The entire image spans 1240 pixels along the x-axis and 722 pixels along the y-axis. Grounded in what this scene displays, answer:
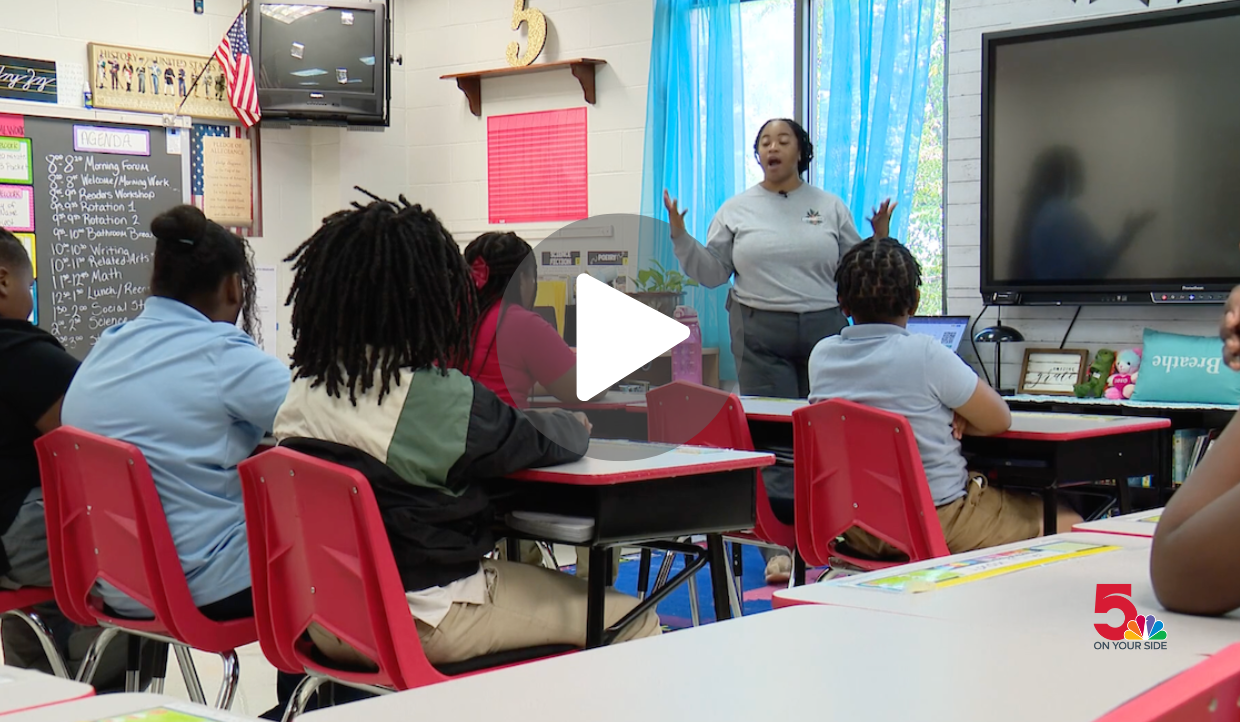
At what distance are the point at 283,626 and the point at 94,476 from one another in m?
0.53

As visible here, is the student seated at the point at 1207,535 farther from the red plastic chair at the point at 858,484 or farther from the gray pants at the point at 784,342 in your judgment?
the gray pants at the point at 784,342

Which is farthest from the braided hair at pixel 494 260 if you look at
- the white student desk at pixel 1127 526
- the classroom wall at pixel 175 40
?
the classroom wall at pixel 175 40

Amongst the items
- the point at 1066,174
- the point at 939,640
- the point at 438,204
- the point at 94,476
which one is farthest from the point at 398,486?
the point at 438,204

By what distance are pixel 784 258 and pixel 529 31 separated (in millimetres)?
2496

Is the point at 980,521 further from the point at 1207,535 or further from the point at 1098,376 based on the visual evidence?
the point at 1098,376

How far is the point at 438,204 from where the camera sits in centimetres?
668

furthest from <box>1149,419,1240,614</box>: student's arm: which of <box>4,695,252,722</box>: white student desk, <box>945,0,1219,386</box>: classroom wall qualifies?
<box>945,0,1219,386</box>: classroom wall

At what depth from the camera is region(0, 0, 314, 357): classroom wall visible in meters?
5.31

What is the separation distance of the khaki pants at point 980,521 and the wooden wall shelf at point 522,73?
3600 millimetres

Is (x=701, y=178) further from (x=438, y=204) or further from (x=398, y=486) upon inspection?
(x=398, y=486)

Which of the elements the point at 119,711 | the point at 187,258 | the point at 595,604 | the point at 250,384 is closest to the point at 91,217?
the point at 187,258

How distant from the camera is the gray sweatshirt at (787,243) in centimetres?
425

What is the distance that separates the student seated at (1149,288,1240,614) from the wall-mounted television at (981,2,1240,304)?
136 inches

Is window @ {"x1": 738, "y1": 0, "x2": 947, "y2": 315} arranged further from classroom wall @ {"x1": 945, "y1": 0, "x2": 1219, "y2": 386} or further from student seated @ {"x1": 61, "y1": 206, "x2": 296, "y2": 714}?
student seated @ {"x1": 61, "y1": 206, "x2": 296, "y2": 714}
